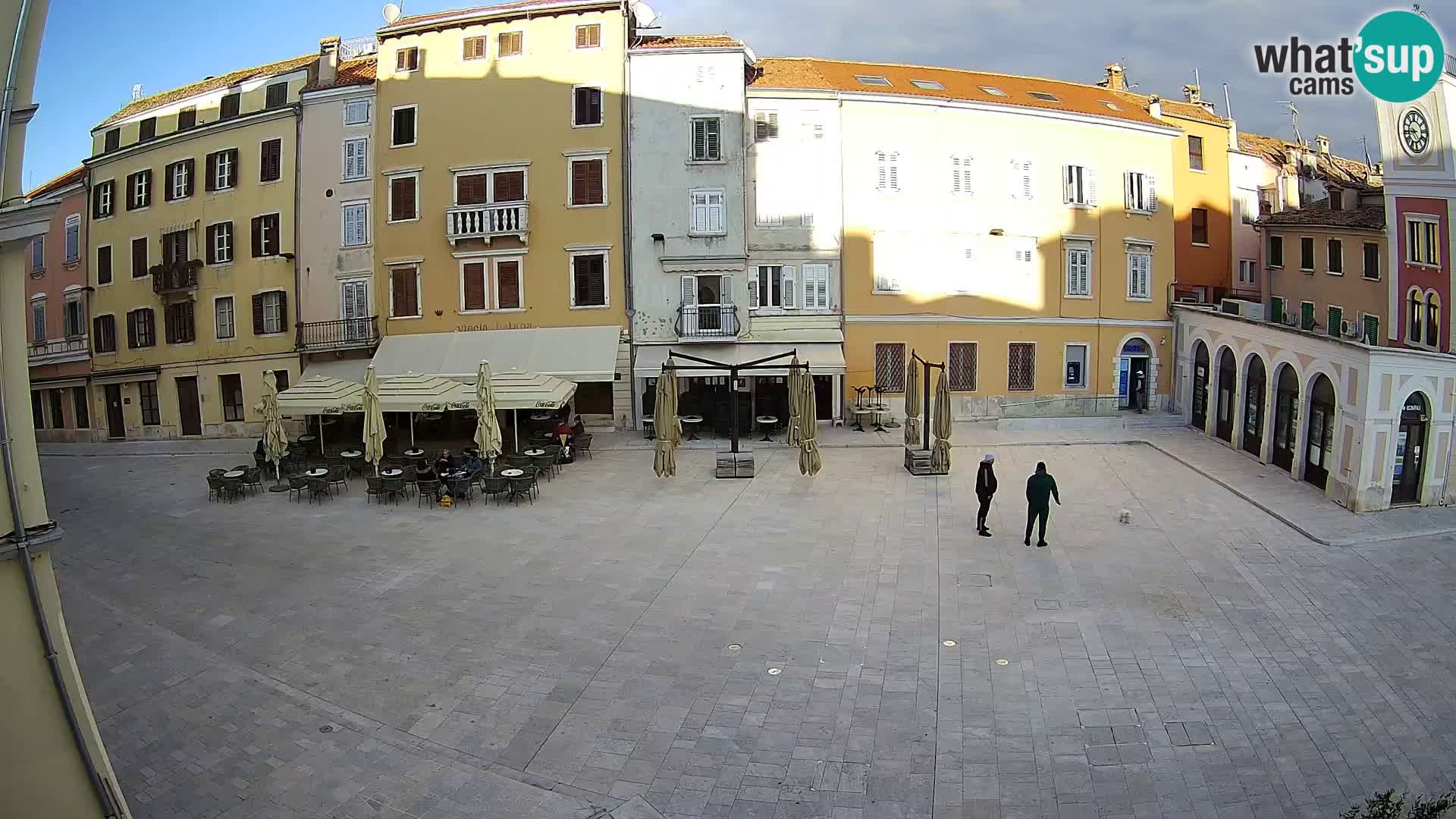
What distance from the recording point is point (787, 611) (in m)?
14.1

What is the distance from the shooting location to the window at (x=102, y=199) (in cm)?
3503

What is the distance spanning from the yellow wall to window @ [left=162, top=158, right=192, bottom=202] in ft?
24.9

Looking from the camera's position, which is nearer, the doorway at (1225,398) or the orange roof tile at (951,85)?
the doorway at (1225,398)

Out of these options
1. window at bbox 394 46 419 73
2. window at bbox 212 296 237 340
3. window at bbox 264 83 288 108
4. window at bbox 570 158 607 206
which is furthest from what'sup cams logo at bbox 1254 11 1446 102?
window at bbox 212 296 237 340

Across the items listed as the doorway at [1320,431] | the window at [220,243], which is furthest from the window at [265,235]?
the doorway at [1320,431]

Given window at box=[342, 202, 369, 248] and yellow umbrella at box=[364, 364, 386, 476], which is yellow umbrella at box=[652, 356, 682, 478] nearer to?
yellow umbrella at box=[364, 364, 386, 476]

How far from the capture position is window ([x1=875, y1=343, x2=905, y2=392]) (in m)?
31.5

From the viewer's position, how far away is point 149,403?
A: 3519 centimetres

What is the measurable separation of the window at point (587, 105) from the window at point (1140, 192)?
17800mm

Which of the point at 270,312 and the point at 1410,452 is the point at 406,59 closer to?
the point at 270,312

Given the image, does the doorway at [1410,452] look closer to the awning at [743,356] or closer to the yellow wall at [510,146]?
the awning at [743,356]

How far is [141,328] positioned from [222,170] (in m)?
6.72

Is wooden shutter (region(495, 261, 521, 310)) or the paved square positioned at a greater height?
wooden shutter (region(495, 261, 521, 310))

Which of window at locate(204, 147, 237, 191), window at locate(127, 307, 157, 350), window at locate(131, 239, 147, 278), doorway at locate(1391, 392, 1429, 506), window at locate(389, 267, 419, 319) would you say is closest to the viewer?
doorway at locate(1391, 392, 1429, 506)
